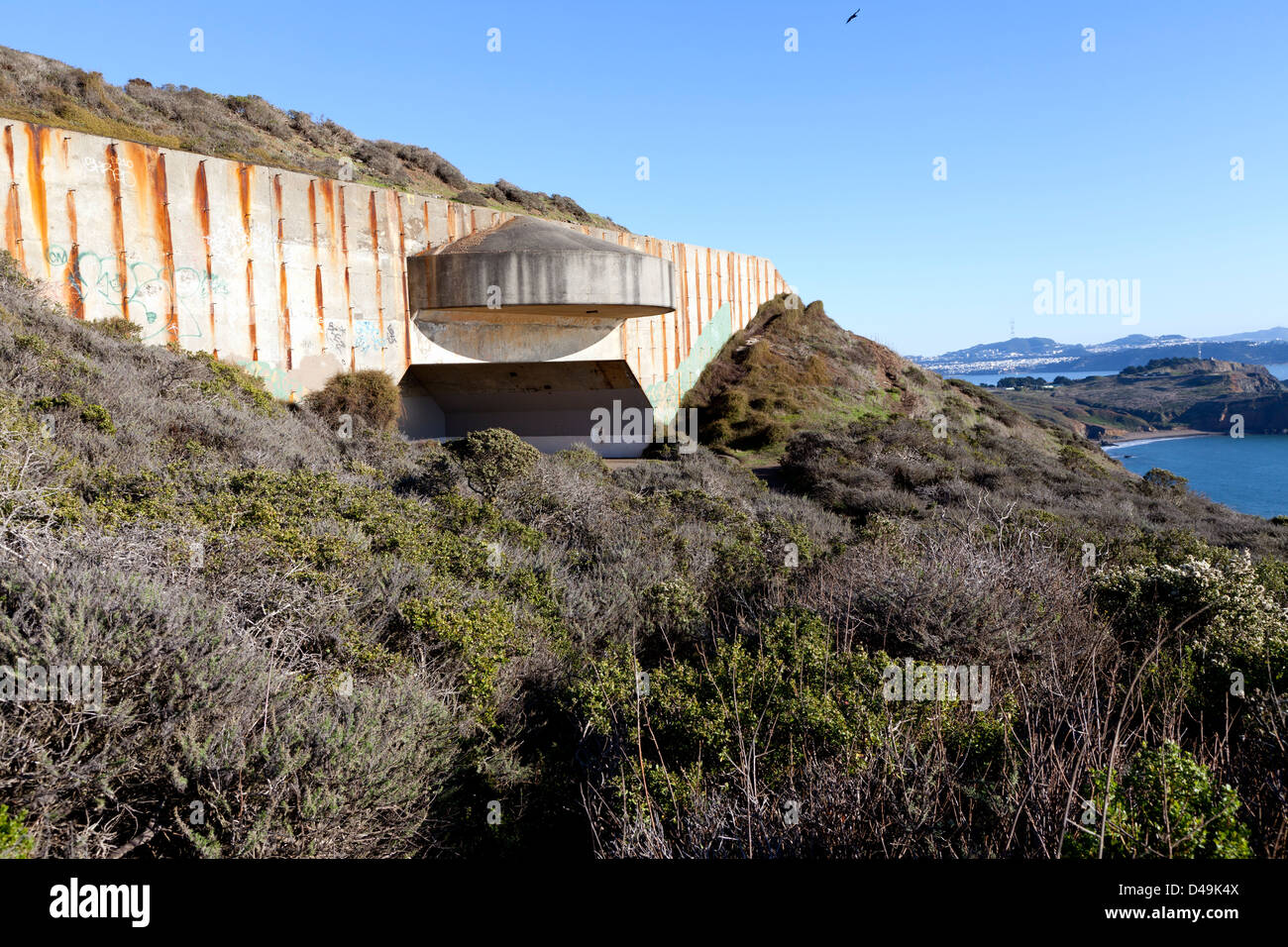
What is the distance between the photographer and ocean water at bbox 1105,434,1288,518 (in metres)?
44.1

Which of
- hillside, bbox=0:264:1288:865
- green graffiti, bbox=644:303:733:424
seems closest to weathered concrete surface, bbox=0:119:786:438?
hillside, bbox=0:264:1288:865

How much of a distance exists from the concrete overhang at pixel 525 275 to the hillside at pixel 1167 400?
5973cm

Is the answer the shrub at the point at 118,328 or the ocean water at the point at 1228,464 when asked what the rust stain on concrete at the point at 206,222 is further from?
the ocean water at the point at 1228,464

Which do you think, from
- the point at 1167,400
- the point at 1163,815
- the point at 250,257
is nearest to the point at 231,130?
the point at 250,257

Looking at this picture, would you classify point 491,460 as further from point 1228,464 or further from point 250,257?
point 1228,464

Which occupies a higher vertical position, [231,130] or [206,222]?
[231,130]

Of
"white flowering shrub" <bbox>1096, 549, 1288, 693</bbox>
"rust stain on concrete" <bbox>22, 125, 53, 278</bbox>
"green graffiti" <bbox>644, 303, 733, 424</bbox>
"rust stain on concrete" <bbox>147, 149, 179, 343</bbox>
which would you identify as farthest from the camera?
"green graffiti" <bbox>644, 303, 733, 424</bbox>

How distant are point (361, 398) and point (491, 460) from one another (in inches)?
238

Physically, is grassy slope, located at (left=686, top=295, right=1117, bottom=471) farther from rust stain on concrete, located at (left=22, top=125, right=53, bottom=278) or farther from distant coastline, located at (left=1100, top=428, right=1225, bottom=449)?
distant coastline, located at (left=1100, top=428, right=1225, bottom=449)

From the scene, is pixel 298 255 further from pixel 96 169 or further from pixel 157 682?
pixel 157 682

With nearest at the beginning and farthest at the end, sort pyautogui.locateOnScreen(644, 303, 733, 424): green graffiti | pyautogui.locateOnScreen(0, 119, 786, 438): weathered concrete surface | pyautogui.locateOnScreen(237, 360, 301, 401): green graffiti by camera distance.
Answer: pyautogui.locateOnScreen(0, 119, 786, 438): weathered concrete surface < pyautogui.locateOnScreen(237, 360, 301, 401): green graffiti < pyautogui.locateOnScreen(644, 303, 733, 424): green graffiti

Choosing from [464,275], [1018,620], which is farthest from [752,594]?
[464,275]

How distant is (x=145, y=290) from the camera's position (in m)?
13.0

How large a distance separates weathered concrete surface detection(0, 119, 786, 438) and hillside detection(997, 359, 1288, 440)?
62.4 metres
